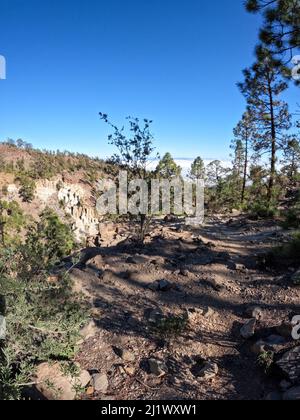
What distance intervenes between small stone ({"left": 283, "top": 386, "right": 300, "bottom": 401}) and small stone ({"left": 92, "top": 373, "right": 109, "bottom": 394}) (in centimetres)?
209

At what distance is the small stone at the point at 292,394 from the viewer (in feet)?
11.1

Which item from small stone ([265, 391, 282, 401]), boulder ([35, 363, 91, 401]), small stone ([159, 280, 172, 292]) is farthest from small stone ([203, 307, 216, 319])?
boulder ([35, 363, 91, 401])

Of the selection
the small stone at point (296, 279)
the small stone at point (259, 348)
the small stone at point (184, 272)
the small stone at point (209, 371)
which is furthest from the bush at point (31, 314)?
the small stone at point (296, 279)

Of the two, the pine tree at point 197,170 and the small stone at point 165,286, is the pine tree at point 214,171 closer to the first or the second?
the pine tree at point 197,170

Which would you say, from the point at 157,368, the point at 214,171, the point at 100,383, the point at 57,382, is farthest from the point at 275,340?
the point at 214,171

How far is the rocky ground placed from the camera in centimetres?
390

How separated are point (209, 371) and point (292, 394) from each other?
1.01 meters

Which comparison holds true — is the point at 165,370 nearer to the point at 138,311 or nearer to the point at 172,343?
the point at 172,343

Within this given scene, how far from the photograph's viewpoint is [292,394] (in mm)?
3432

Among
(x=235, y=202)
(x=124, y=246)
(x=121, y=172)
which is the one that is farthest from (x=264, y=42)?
(x=235, y=202)

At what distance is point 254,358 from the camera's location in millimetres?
4309

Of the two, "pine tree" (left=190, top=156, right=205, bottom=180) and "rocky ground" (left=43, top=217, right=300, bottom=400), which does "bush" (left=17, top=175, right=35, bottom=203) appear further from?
"rocky ground" (left=43, top=217, right=300, bottom=400)

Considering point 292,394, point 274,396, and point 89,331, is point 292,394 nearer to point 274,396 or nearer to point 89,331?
point 274,396

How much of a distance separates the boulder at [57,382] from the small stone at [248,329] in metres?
2.35
